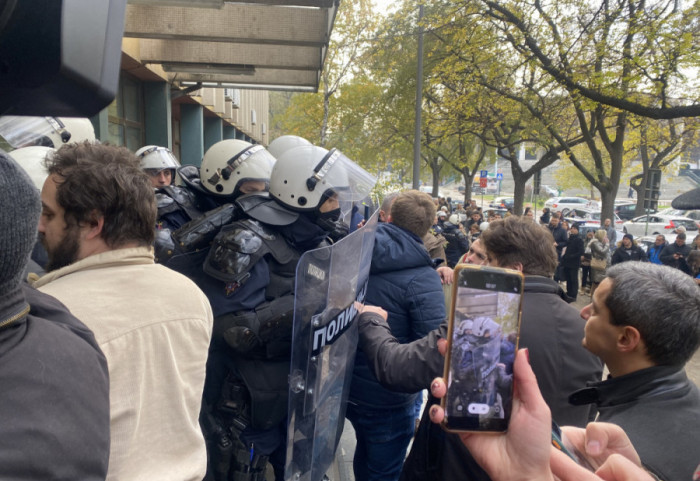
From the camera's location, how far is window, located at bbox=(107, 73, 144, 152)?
736 cm

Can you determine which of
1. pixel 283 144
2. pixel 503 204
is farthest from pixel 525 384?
pixel 503 204

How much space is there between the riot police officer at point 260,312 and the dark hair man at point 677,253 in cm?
937

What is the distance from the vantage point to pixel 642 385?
136 cm

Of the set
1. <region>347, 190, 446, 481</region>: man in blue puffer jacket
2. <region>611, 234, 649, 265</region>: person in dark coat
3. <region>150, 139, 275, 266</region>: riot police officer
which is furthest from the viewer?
<region>611, 234, 649, 265</region>: person in dark coat

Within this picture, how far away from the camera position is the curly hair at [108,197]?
4.99 ft

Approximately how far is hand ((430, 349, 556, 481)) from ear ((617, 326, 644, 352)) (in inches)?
19.3


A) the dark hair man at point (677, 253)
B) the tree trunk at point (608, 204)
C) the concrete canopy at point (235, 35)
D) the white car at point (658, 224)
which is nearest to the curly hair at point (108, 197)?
the concrete canopy at point (235, 35)

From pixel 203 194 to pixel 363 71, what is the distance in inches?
656

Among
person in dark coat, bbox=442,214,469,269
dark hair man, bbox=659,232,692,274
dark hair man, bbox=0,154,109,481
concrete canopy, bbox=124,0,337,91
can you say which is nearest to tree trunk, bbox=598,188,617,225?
dark hair man, bbox=659,232,692,274

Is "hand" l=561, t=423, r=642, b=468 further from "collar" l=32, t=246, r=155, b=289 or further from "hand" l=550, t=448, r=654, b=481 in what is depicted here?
Result: "collar" l=32, t=246, r=155, b=289

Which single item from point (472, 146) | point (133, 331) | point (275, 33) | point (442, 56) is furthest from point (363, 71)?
point (133, 331)

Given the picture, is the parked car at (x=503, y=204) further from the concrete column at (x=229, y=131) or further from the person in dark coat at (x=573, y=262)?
the person in dark coat at (x=573, y=262)

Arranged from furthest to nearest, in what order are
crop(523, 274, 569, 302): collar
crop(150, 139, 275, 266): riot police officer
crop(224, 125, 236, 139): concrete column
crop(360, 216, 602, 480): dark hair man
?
crop(224, 125, 236, 139): concrete column, crop(150, 139, 275, 266): riot police officer, crop(523, 274, 569, 302): collar, crop(360, 216, 602, 480): dark hair man

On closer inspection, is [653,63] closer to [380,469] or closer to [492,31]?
[492,31]
